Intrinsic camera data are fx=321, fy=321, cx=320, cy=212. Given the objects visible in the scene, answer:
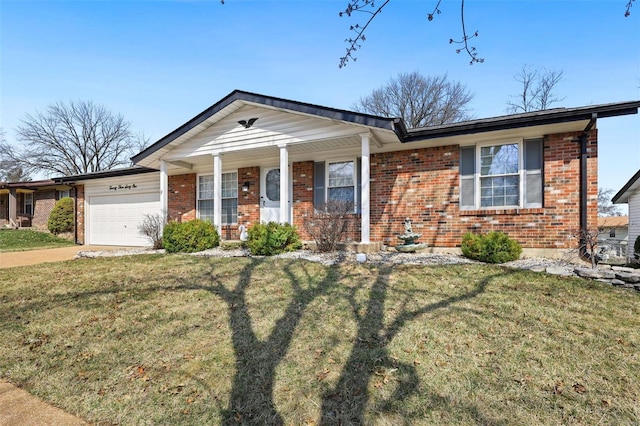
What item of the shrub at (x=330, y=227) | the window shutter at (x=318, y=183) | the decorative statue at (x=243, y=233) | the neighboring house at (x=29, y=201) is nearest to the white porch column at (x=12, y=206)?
the neighboring house at (x=29, y=201)

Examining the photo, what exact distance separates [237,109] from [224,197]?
3357 millimetres

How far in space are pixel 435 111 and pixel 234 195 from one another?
19477 mm

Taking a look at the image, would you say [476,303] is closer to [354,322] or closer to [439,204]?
[354,322]

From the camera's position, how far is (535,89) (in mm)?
23516

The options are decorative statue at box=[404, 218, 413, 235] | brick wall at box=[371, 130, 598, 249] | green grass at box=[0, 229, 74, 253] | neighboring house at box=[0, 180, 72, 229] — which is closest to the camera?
brick wall at box=[371, 130, 598, 249]

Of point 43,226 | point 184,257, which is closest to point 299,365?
point 184,257

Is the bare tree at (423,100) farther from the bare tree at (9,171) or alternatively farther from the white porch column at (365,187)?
the bare tree at (9,171)

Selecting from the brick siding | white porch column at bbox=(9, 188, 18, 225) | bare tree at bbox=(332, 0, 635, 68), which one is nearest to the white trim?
the brick siding

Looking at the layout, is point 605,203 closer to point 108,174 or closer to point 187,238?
point 187,238

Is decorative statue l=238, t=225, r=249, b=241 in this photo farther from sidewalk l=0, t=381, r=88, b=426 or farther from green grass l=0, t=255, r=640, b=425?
sidewalk l=0, t=381, r=88, b=426

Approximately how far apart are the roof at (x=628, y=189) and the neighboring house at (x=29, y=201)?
88.7 feet

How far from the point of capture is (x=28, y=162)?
2894cm

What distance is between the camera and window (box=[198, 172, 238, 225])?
11.1m

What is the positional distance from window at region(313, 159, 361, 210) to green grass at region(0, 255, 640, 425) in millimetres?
4070
